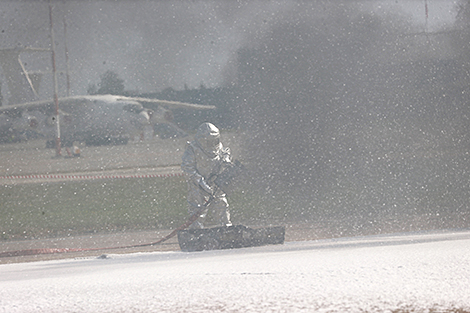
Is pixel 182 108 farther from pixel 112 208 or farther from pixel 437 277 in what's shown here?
pixel 437 277

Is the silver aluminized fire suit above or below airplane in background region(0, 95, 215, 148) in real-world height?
below

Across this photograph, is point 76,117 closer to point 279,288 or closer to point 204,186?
point 204,186

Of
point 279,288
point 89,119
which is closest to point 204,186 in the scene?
point 279,288

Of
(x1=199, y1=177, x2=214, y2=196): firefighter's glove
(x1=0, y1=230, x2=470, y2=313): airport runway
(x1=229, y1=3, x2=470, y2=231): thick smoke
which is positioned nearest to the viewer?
(x1=0, y1=230, x2=470, y2=313): airport runway

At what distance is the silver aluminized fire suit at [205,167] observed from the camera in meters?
4.91

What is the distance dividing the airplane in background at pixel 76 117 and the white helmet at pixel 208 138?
8.31m

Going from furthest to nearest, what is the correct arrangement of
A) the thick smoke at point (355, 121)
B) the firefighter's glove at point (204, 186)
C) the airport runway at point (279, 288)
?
the thick smoke at point (355, 121)
the firefighter's glove at point (204, 186)
the airport runway at point (279, 288)

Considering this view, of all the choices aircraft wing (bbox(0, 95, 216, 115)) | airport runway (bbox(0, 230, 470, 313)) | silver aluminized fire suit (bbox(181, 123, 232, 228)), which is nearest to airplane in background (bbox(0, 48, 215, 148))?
aircraft wing (bbox(0, 95, 216, 115))

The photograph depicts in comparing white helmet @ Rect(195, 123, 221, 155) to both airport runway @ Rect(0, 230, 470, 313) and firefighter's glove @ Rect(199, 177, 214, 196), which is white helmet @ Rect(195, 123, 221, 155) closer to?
firefighter's glove @ Rect(199, 177, 214, 196)

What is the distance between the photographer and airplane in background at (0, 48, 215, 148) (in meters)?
14.2

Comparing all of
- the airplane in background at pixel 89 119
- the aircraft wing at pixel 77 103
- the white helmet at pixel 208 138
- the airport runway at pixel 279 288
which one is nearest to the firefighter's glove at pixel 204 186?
the white helmet at pixel 208 138

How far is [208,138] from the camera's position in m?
4.91

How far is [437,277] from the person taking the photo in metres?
2.14

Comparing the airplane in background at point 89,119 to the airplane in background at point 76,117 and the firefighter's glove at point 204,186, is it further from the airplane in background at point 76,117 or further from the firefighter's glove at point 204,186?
the firefighter's glove at point 204,186
